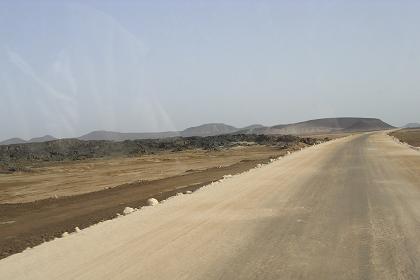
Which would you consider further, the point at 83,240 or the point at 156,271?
the point at 83,240

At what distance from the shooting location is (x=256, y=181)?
21.5 m

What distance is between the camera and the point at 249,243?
9.34m

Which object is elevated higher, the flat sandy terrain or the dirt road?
the flat sandy terrain

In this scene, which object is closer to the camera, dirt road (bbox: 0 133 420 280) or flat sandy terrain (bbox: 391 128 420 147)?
dirt road (bbox: 0 133 420 280)

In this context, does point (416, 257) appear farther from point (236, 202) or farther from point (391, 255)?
point (236, 202)

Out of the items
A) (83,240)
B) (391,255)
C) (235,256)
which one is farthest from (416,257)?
(83,240)

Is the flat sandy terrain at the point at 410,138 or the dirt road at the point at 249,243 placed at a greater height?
the flat sandy terrain at the point at 410,138

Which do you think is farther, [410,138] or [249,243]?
[410,138]

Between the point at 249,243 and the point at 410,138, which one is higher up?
the point at 410,138

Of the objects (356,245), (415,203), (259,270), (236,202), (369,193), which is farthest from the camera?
(369,193)

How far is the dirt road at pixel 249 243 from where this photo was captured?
7.59 metres

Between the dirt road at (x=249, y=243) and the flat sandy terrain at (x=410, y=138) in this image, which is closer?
the dirt road at (x=249, y=243)

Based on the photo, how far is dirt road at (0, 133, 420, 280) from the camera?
299 inches

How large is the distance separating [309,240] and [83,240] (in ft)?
13.3
